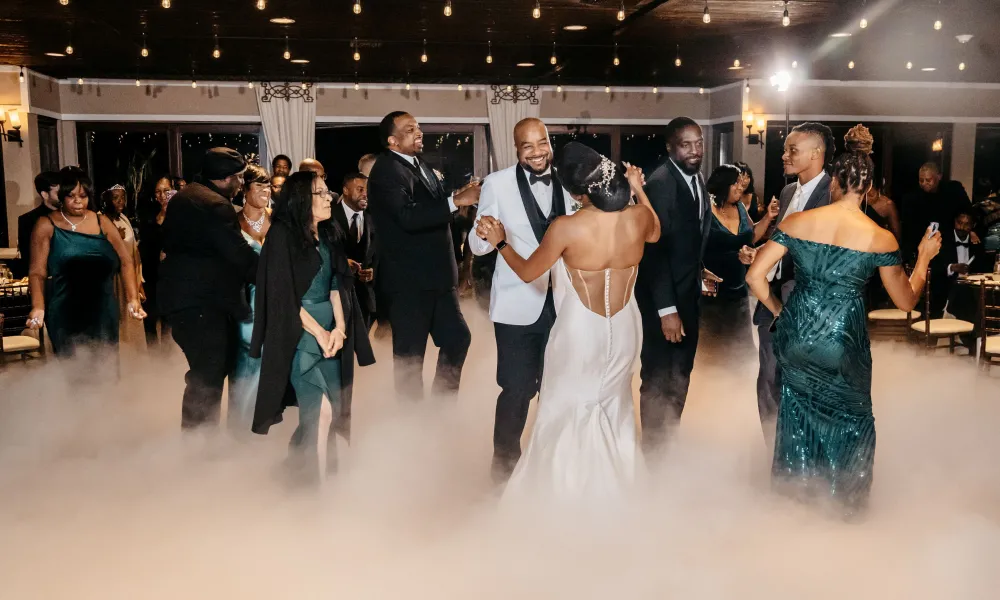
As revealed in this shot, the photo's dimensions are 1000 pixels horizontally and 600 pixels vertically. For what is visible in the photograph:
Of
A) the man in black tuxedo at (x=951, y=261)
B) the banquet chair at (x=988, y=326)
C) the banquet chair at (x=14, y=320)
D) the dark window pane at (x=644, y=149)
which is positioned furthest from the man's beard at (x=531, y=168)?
the dark window pane at (x=644, y=149)

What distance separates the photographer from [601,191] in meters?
3.30

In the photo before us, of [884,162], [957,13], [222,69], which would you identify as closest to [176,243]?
[957,13]

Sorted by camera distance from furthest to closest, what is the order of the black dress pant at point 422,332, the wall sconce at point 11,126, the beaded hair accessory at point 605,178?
the wall sconce at point 11,126, the black dress pant at point 422,332, the beaded hair accessory at point 605,178

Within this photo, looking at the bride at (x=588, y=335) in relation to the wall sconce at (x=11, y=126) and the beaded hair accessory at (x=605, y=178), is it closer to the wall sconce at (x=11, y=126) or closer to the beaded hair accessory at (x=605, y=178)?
the beaded hair accessory at (x=605, y=178)

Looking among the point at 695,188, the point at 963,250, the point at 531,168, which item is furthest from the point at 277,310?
the point at 963,250

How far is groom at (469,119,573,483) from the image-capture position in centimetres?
384

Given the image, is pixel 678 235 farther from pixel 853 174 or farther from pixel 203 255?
pixel 203 255

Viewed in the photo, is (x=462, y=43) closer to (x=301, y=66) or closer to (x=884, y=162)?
(x=301, y=66)

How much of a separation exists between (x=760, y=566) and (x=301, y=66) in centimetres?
938

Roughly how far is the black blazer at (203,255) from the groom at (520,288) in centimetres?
107

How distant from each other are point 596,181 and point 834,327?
3.32 feet

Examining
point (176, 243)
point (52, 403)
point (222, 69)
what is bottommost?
point (52, 403)

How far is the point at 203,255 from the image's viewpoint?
4.16 meters

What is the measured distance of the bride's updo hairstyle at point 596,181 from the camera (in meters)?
Result: 3.29
